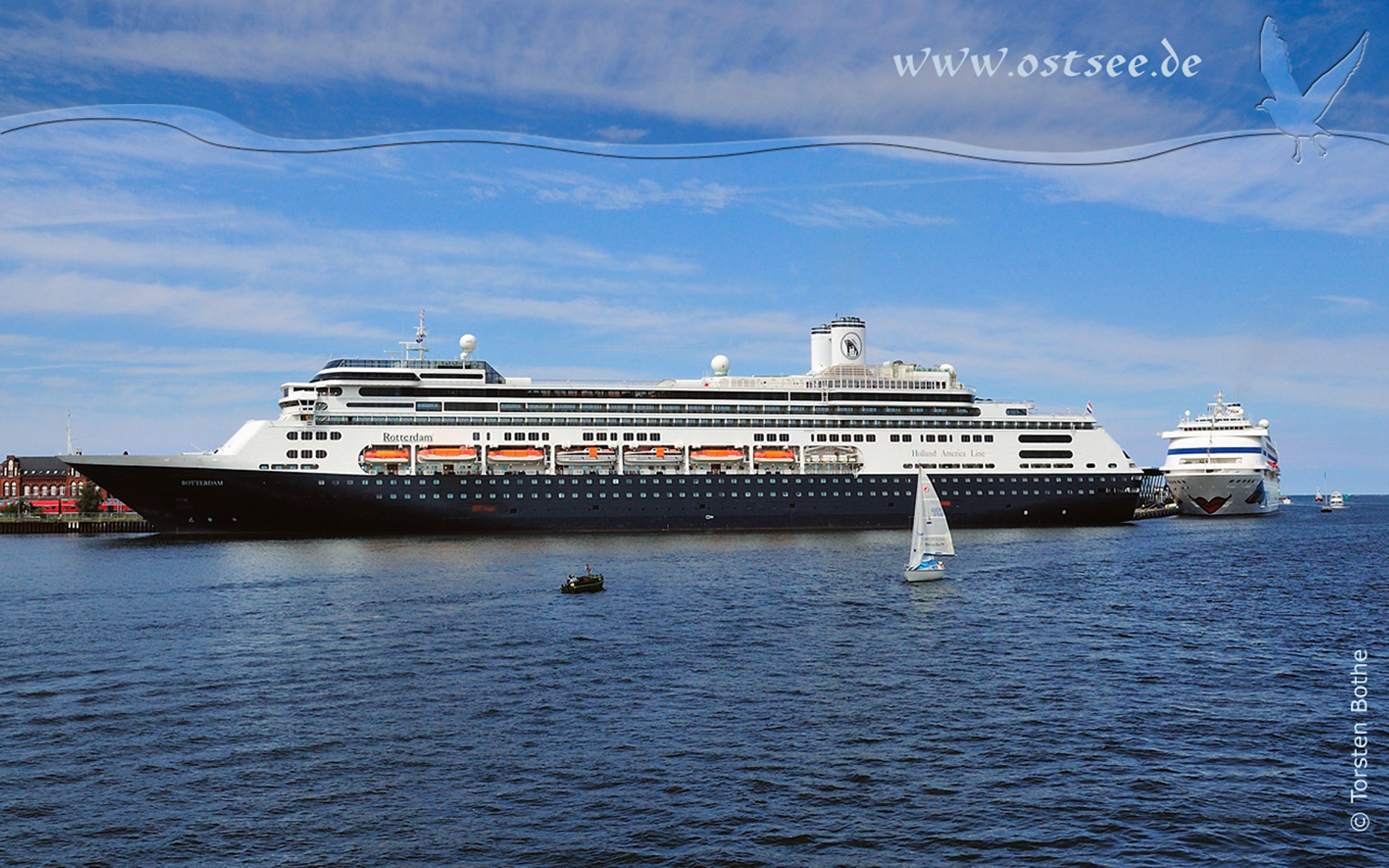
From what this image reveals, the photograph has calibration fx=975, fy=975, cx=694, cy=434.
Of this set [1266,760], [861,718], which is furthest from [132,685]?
[1266,760]

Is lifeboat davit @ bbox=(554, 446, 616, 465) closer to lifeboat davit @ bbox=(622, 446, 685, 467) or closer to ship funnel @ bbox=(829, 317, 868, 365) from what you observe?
lifeboat davit @ bbox=(622, 446, 685, 467)

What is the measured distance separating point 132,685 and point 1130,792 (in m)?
24.4

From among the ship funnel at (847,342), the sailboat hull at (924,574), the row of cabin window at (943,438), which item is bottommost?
the sailboat hull at (924,574)

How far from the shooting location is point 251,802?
1778 centimetres

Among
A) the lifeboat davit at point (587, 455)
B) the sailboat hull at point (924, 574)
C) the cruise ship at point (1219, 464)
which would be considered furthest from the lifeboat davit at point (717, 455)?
the cruise ship at point (1219, 464)

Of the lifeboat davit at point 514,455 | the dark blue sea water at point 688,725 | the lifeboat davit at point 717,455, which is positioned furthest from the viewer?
the lifeboat davit at point 717,455

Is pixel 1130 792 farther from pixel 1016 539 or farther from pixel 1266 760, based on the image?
pixel 1016 539

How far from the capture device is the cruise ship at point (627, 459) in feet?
246

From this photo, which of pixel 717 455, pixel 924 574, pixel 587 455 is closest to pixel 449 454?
pixel 587 455

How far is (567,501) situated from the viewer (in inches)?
3123

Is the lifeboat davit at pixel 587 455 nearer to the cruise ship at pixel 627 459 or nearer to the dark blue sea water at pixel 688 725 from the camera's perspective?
the cruise ship at pixel 627 459

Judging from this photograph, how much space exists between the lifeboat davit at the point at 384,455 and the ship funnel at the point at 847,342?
41.1 metres

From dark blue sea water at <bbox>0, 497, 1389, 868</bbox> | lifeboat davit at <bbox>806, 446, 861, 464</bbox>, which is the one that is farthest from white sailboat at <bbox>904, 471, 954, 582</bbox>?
lifeboat davit at <bbox>806, 446, 861, 464</bbox>

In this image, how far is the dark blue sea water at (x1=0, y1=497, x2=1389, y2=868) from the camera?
16.4m
